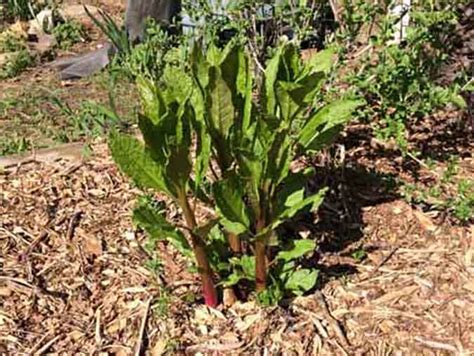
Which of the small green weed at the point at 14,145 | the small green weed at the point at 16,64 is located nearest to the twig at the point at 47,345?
the small green weed at the point at 14,145

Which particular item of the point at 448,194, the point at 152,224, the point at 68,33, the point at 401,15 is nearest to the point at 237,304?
the point at 152,224

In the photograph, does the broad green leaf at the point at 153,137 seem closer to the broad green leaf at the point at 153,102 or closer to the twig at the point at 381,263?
the broad green leaf at the point at 153,102

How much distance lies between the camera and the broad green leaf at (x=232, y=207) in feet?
7.71

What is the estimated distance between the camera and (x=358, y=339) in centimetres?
259

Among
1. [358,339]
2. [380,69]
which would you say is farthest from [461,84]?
[358,339]

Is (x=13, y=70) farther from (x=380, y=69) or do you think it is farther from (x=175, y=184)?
(x=175, y=184)

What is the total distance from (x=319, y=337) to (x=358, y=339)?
13 centimetres

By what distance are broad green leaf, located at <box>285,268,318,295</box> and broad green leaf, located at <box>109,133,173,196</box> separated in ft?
1.79

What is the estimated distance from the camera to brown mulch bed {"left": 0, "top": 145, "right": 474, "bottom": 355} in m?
2.59

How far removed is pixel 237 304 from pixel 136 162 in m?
0.67

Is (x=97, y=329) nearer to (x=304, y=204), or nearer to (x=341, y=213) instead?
(x=304, y=204)

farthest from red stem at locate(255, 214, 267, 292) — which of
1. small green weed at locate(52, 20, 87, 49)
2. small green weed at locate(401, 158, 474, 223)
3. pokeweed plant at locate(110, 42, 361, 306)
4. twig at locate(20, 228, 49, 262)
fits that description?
small green weed at locate(52, 20, 87, 49)

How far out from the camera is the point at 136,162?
7.60 feet

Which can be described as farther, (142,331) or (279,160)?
(142,331)
